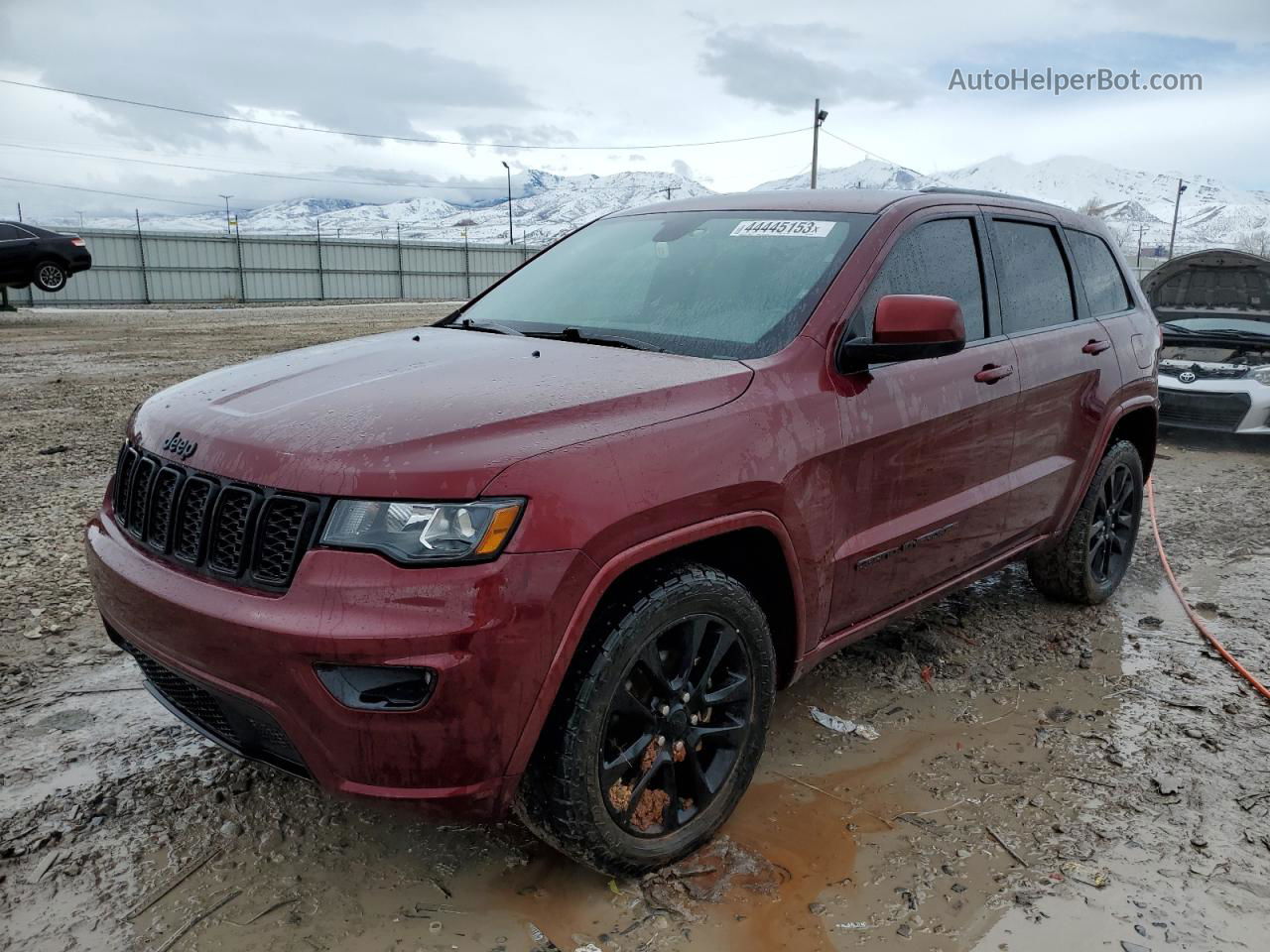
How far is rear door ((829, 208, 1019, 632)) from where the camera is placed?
9.45ft

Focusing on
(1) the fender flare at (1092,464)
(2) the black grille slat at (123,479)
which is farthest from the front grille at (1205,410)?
(2) the black grille slat at (123,479)

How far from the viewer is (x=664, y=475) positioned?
2.29m

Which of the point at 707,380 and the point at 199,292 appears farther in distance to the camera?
the point at 199,292

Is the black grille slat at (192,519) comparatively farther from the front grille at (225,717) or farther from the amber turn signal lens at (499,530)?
the amber turn signal lens at (499,530)

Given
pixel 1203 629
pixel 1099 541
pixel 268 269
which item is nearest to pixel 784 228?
pixel 1099 541

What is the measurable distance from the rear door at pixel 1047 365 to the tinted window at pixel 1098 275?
0.10 metres

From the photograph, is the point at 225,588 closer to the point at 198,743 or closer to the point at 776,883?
the point at 198,743

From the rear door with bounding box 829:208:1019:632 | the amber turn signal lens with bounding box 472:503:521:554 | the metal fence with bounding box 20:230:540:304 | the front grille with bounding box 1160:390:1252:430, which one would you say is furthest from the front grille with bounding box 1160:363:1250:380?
the metal fence with bounding box 20:230:540:304

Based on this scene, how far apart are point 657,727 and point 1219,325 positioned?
9.37m

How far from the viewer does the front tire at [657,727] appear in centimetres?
223

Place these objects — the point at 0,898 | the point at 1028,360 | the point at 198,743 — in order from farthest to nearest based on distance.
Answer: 1. the point at 1028,360
2. the point at 198,743
3. the point at 0,898

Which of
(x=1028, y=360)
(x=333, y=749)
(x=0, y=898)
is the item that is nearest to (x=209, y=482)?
(x=333, y=749)

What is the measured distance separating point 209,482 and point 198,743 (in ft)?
4.34

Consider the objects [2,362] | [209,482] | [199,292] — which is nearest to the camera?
[209,482]
